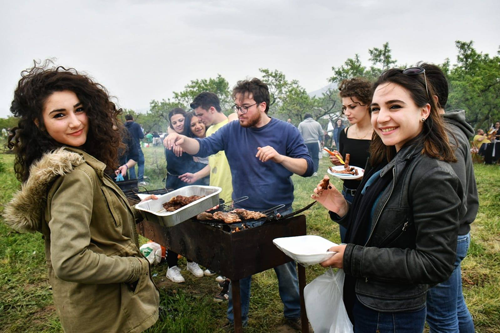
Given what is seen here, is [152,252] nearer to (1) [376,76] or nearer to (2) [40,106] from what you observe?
(2) [40,106]

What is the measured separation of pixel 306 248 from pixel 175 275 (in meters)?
2.58

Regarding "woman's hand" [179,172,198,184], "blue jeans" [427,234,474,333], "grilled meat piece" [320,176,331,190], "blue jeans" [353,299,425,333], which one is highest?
"grilled meat piece" [320,176,331,190]

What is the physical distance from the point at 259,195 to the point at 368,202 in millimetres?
1571

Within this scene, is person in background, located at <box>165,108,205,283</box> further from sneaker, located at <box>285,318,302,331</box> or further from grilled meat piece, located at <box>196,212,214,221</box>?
grilled meat piece, located at <box>196,212,214,221</box>

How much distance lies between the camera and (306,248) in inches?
76.1

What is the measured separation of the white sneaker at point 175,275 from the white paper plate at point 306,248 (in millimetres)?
2430

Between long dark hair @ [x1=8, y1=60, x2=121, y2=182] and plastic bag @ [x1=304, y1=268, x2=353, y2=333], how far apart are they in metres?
1.52

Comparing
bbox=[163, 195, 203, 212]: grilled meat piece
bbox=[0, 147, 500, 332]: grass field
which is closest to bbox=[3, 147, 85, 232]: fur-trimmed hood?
bbox=[163, 195, 203, 212]: grilled meat piece

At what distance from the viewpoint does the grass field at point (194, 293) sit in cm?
310

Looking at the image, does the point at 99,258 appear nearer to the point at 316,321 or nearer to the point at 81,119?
the point at 81,119

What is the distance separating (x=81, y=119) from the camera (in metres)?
1.67

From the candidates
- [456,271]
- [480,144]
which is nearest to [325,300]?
[456,271]

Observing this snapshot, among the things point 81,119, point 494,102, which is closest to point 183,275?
point 81,119

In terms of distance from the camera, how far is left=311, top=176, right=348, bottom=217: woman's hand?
2070 millimetres
